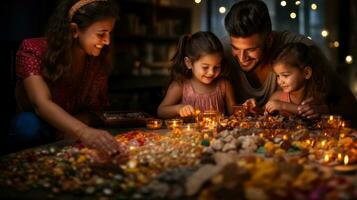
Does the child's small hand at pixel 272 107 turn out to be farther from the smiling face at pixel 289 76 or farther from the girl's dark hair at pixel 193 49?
the girl's dark hair at pixel 193 49

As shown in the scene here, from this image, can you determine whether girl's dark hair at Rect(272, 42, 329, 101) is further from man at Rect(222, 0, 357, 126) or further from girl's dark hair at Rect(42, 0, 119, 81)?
girl's dark hair at Rect(42, 0, 119, 81)

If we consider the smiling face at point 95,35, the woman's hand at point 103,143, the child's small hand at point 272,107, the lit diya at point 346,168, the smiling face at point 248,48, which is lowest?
the lit diya at point 346,168

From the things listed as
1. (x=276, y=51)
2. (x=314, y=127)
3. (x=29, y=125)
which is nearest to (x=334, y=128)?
(x=314, y=127)

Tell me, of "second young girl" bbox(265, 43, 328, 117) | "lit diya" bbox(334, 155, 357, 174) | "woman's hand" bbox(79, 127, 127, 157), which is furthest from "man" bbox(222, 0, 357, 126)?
"woman's hand" bbox(79, 127, 127, 157)

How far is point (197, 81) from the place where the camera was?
12.3ft

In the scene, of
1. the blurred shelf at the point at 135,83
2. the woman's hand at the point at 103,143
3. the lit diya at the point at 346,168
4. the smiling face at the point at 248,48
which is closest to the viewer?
the lit diya at the point at 346,168

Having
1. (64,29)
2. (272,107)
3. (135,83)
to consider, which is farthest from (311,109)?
(135,83)

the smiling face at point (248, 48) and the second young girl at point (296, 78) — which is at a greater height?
the smiling face at point (248, 48)

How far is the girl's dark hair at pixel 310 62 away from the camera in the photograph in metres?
3.47

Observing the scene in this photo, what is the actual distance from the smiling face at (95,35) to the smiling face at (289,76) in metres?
1.09

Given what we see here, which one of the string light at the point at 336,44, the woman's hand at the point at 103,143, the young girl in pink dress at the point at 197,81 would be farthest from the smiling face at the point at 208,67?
the string light at the point at 336,44

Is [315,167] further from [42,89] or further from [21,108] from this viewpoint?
[21,108]

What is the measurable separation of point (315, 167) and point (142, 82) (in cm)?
446

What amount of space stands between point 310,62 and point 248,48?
431 millimetres
